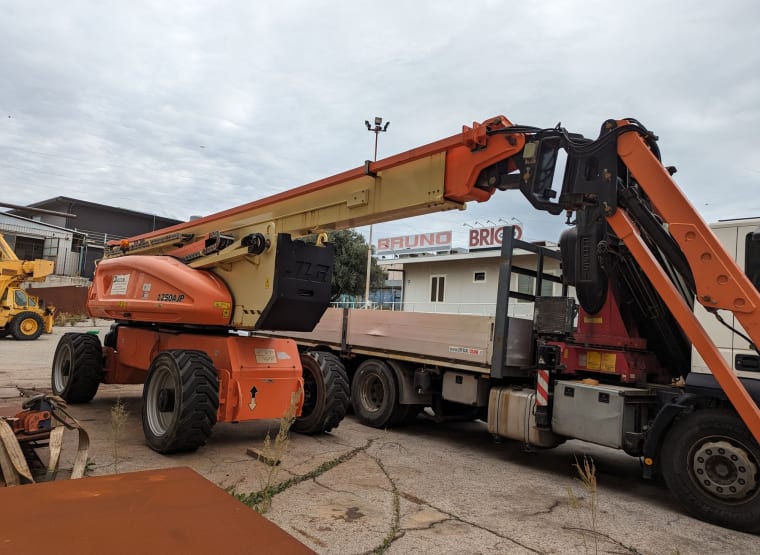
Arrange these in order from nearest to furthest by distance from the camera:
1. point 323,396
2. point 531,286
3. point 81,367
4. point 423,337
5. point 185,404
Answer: point 185,404 → point 323,396 → point 423,337 → point 531,286 → point 81,367

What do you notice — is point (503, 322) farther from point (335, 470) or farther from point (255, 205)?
point (255, 205)

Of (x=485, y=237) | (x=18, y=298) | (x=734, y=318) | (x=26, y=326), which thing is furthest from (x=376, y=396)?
(x=485, y=237)

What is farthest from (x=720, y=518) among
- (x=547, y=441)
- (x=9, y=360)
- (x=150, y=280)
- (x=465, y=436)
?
(x=9, y=360)

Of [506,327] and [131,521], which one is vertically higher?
[506,327]

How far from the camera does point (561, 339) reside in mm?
7348

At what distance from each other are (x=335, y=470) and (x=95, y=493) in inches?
171

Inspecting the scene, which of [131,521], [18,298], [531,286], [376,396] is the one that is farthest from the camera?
[18,298]

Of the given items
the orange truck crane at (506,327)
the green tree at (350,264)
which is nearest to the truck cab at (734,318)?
the orange truck crane at (506,327)

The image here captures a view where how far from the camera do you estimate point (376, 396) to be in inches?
365

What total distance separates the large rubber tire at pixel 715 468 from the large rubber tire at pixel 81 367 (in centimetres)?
Result: 793

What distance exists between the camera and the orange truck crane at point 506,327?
16.5ft

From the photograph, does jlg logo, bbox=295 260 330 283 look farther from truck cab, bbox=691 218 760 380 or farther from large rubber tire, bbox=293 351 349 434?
truck cab, bbox=691 218 760 380

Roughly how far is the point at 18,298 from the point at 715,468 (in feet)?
70.1

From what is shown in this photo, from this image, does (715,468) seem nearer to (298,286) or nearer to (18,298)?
(298,286)
